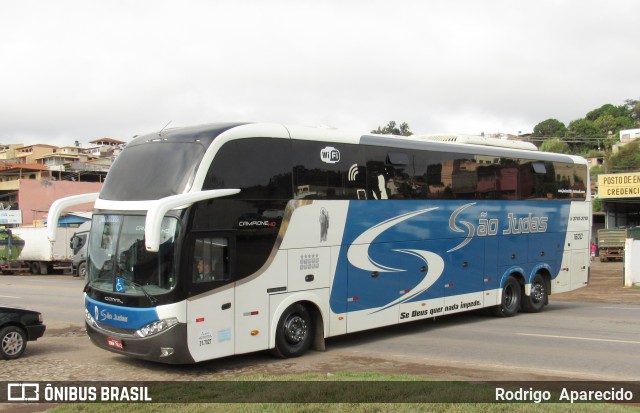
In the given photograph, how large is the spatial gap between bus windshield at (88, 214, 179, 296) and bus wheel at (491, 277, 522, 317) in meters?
9.84

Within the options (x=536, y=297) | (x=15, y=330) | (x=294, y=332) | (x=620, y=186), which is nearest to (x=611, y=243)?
(x=620, y=186)

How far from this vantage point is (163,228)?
9359mm

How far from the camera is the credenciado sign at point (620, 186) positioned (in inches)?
1679

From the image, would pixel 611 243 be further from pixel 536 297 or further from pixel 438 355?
pixel 438 355

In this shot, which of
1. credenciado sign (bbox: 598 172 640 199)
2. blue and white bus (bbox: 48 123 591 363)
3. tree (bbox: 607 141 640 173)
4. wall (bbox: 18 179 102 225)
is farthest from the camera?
tree (bbox: 607 141 640 173)

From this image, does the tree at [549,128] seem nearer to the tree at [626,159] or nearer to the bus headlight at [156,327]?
the tree at [626,159]

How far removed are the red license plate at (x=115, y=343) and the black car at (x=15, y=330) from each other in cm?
232

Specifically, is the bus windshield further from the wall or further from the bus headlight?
the wall

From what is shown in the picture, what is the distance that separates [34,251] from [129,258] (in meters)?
35.1

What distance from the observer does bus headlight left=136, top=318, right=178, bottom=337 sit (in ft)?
30.2

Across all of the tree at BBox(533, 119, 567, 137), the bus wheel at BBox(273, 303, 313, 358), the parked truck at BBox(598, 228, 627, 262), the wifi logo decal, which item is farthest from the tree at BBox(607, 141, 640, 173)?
the bus wheel at BBox(273, 303, 313, 358)

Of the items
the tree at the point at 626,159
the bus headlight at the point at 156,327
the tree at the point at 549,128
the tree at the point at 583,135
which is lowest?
the bus headlight at the point at 156,327

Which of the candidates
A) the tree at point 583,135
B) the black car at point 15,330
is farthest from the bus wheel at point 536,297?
the tree at point 583,135

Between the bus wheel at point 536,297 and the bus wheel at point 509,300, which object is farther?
the bus wheel at point 536,297
